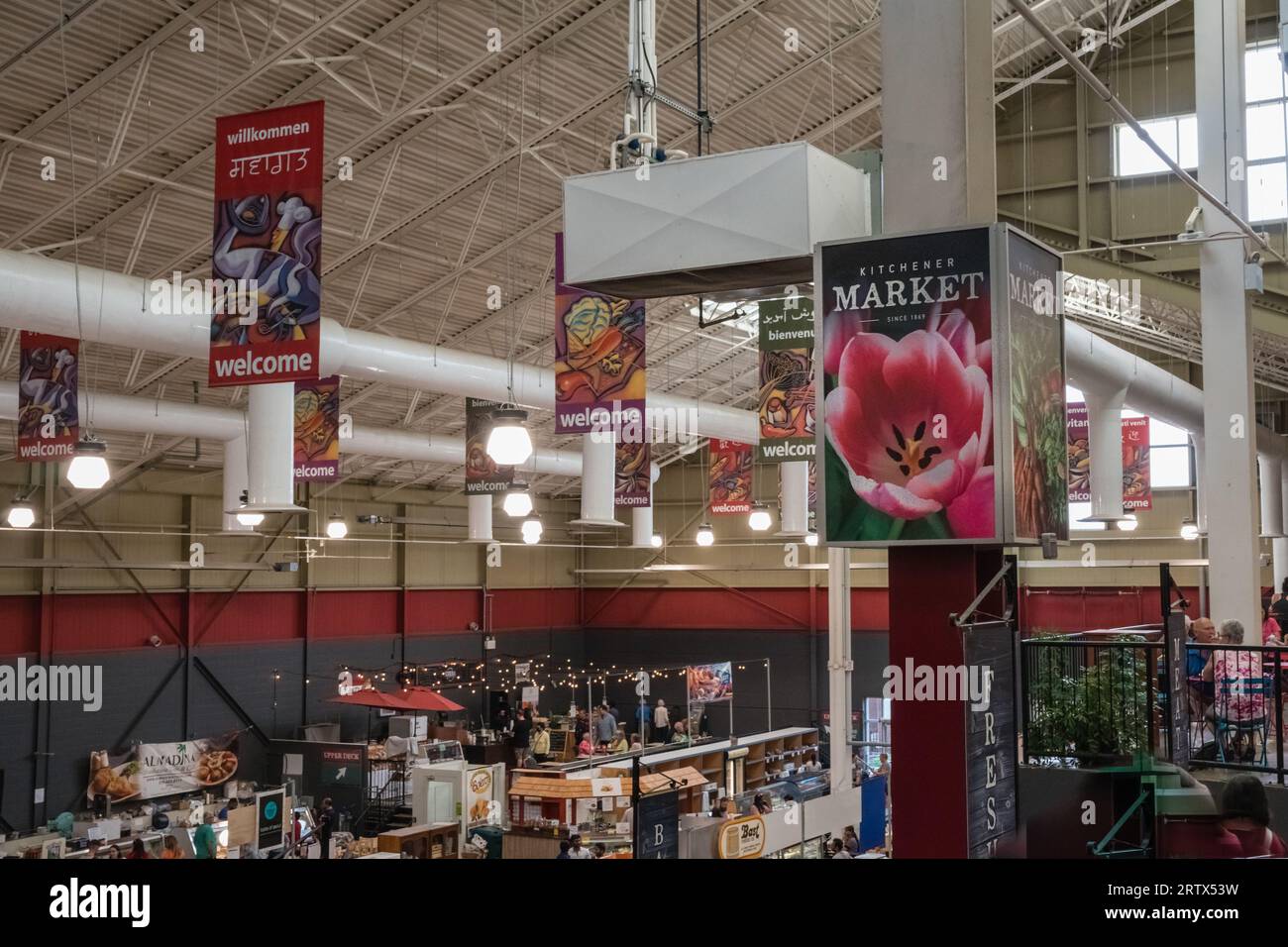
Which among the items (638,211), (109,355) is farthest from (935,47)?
(109,355)

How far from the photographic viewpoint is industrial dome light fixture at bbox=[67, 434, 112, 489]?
9.48 metres

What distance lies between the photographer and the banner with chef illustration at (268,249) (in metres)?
7.11

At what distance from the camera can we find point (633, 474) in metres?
16.7

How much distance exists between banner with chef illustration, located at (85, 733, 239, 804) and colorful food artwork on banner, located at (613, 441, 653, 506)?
8.62 meters

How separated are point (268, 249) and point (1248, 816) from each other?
564 cm

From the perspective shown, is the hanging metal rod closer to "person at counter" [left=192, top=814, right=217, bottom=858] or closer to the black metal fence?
the black metal fence

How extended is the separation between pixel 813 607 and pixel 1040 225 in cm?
1128

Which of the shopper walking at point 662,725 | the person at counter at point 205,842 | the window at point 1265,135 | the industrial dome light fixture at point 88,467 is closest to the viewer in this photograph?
the industrial dome light fixture at point 88,467

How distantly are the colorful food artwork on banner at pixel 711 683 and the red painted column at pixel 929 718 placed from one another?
817 inches

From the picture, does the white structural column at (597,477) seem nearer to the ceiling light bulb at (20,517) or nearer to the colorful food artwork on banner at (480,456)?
the colorful food artwork on banner at (480,456)

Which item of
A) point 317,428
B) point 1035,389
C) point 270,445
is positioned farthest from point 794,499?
point 1035,389

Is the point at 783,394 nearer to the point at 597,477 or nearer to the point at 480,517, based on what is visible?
the point at 597,477

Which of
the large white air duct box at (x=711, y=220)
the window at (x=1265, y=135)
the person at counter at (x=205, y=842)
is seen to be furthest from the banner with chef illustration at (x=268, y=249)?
the window at (x=1265, y=135)

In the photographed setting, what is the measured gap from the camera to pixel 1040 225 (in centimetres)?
2084
